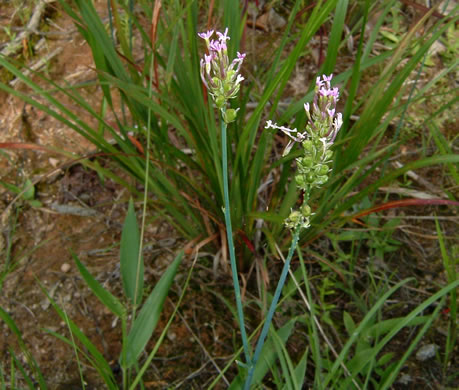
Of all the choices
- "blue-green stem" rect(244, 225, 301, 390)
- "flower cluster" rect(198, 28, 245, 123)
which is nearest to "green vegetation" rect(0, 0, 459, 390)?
"blue-green stem" rect(244, 225, 301, 390)

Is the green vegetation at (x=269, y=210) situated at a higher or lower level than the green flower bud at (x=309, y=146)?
lower

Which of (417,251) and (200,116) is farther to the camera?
(417,251)

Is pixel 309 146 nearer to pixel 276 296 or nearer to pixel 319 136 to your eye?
pixel 319 136

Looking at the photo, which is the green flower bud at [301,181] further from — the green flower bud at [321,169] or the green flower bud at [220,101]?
the green flower bud at [220,101]

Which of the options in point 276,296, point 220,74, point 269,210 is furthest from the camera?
point 269,210

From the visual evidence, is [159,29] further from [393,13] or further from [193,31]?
[393,13]

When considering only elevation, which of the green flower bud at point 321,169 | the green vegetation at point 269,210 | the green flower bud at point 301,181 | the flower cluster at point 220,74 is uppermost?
the flower cluster at point 220,74

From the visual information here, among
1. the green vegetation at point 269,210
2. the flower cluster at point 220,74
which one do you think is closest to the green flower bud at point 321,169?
the flower cluster at point 220,74

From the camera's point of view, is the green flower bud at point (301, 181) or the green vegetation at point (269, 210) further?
the green vegetation at point (269, 210)

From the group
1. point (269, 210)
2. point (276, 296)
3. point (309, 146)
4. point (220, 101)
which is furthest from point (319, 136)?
point (269, 210)

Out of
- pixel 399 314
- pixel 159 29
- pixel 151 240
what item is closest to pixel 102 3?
pixel 159 29

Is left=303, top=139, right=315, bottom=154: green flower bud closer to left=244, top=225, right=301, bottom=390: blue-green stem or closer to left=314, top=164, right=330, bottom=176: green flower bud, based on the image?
left=314, top=164, right=330, bottom=176: green flower bud
